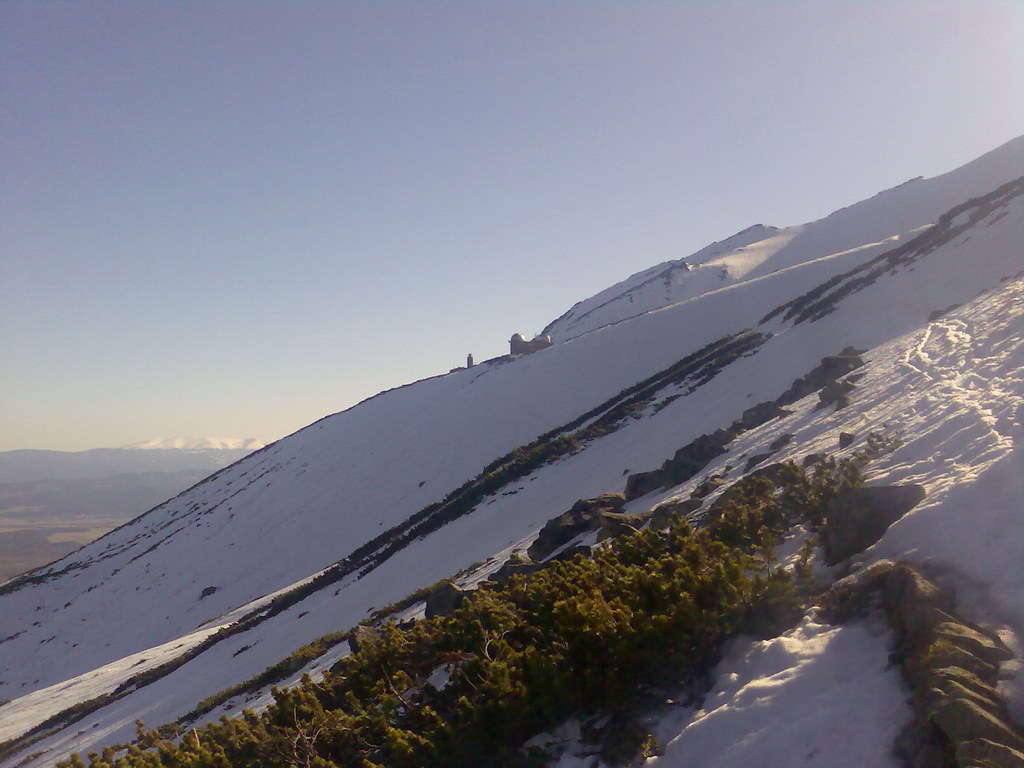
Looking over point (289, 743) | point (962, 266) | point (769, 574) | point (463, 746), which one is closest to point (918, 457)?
point (769, 574)

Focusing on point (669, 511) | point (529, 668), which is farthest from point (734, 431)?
point (529, 668)

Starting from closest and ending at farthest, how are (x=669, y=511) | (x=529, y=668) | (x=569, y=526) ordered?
(x=529, y=668) → (x=669, y=511) → (x=569, y=526)

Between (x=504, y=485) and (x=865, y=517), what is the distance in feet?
74.3

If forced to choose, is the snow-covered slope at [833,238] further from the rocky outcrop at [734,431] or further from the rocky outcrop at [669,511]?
the rocky outcrop at [669,511]

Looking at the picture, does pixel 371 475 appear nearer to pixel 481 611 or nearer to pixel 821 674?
pixel 481 611

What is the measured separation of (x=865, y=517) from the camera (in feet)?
23.8

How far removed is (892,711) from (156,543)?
52.7 m

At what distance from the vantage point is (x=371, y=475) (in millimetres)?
43875

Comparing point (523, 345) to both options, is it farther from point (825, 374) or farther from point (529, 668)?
point (529, 668)

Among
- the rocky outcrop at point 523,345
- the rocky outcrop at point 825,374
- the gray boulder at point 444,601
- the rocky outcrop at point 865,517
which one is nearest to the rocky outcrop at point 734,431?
the rocky outcrop at point 825,374

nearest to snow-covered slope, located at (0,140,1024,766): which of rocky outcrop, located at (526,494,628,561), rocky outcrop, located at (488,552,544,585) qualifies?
rocky outcrop, located at (526,494,628,561)

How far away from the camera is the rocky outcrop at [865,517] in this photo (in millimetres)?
7105

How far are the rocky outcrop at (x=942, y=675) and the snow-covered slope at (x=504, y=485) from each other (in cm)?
39

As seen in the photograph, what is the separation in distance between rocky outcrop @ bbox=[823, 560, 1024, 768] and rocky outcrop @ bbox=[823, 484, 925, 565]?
95 cm
